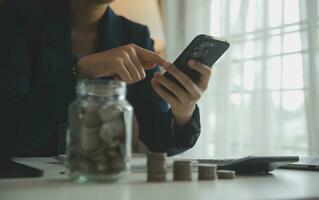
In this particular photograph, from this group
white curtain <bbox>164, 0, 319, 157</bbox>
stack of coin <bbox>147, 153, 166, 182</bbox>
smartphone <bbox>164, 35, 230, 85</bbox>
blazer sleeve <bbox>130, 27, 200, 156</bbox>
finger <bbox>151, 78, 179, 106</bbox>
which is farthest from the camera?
white curtain <bbox>164, 0, 319, 157</bbox>

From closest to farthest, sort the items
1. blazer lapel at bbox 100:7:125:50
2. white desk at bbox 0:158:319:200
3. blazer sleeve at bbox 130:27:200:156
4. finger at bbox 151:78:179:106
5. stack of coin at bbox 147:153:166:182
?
1. white desk at bbox 0:158:319:200
2. stack of coin at bbox 147:153:166:182
3. finger at bbox 151:78:179:106
4. blazer sleeve at bbox 130:27:200:156
5. blazer lapel at bbox 100:7:125:50

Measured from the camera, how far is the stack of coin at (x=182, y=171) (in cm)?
53

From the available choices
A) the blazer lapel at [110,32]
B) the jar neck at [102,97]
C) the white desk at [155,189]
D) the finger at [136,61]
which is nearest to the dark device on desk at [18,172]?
the white desk at [155,189]

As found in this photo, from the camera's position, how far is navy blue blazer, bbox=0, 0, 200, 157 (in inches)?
28.9

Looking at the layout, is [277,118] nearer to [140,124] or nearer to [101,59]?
[140,124]

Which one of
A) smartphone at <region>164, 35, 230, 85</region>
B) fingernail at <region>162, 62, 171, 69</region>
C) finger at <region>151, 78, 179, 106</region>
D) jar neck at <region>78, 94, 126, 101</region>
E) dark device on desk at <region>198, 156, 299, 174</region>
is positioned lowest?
dark device on desk at <region>198, 156, 299, 174</region>

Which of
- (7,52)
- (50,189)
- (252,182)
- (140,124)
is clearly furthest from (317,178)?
(7,52)

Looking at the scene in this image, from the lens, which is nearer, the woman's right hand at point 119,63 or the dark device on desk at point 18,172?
the dark device on desk at point 18,172

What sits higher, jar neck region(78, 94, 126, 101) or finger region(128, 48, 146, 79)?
finger region(128, 48, 146, 79)

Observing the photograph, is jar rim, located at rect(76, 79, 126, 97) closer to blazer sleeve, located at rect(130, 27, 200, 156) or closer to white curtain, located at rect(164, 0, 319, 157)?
blazer sleeve, located at rect(130, 27, 200, 156)

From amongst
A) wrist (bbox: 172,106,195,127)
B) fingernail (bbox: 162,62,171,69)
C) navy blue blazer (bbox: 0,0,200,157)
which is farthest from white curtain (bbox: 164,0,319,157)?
fingernail (bbox: 162,62,171,69)

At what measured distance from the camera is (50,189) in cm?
45

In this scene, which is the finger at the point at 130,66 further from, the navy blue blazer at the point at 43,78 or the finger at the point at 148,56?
the navy blue blazer at the point at 43,78

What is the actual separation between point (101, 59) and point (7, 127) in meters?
0.20
